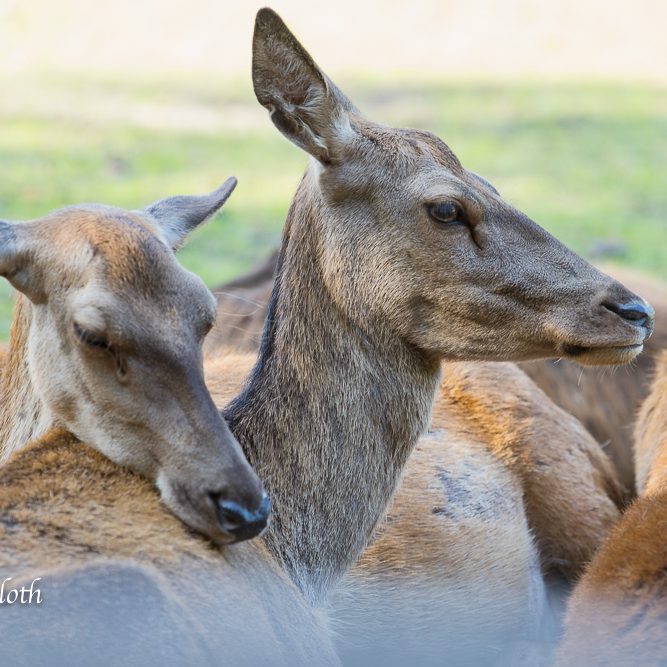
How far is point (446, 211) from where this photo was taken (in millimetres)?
4551

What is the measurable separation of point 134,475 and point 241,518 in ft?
1.38

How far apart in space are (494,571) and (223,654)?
6.25 feet

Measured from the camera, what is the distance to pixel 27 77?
1966cm

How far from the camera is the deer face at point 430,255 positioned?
14.9ft

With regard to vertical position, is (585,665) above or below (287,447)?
below

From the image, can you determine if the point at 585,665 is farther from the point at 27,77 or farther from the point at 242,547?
the point at 27,77

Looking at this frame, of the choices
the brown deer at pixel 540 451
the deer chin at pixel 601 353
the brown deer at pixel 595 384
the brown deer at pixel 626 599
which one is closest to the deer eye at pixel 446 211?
the deer chin at pixel 601 353

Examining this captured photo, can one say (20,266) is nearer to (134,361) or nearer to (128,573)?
(134,361)

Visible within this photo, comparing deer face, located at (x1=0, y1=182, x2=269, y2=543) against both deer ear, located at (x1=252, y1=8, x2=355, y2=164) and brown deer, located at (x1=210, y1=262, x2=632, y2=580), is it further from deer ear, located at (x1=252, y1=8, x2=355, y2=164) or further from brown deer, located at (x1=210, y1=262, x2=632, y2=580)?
brown deer, located at (x1=210, y1=262, x2=632, y2=580)

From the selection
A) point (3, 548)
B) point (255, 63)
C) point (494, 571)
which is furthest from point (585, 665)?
point (255, 63)

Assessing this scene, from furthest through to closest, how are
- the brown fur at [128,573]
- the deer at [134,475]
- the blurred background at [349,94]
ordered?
1. the blurred background at [349,94]
2. the deer at [134,475]
3. the brown fur at [128,573]

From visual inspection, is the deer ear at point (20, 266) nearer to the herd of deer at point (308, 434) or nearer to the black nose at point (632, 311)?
the herd of deer at point (308, 434)

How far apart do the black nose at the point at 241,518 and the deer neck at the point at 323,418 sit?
1.59 feet

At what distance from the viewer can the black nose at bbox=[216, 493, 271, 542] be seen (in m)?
3.99
